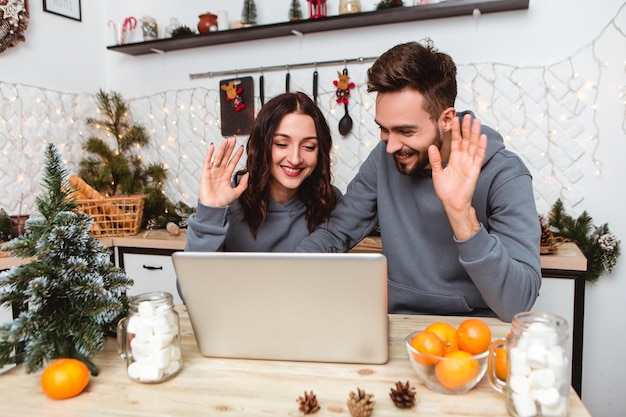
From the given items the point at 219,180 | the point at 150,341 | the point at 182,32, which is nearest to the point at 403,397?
the point at 150,341

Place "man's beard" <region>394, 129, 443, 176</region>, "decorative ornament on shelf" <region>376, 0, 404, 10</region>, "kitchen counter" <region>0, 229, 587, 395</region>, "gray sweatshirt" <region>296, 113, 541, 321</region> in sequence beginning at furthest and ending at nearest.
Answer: "decorative ornament on shelf" <region>376, 0, 404, 10</region> < "kitchen counter" <region>0, 229, 587, 395</region> < "man's beard" <region>394, 129, 443, 176</region> < "gray sweatshirt" <region>296, 113, 541, 321</region>

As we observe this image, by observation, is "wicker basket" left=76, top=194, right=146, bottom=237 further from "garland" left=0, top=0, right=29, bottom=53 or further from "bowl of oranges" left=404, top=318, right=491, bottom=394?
"bowl of oranges" left=404, top=318, right=491, bottom=394

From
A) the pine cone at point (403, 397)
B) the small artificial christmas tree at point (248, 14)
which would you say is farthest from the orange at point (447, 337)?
the small artificial christmas tree at point (248, 14)

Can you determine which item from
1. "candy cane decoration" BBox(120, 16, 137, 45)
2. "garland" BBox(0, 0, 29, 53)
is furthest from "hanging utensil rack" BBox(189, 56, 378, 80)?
"garland" BBox(0, 0, 29, 53)

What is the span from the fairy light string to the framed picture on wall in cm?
42

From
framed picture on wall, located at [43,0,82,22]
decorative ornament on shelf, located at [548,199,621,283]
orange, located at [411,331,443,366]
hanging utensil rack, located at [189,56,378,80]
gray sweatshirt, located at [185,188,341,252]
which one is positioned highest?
framed picture on wall, located at [43,0,82,22]


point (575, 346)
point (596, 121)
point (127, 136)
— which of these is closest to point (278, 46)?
point (127, 136)

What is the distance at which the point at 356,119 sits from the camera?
2.48m

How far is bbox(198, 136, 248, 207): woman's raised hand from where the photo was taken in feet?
4.48

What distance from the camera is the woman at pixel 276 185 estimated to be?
4.58 ft

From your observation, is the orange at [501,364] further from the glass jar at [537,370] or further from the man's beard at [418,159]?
the man's beard at [418,159]

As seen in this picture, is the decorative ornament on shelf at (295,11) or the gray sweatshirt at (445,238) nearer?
the gray sweatshirt at (445,238)

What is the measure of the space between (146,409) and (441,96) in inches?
41.3

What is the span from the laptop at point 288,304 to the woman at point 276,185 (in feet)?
1.73
